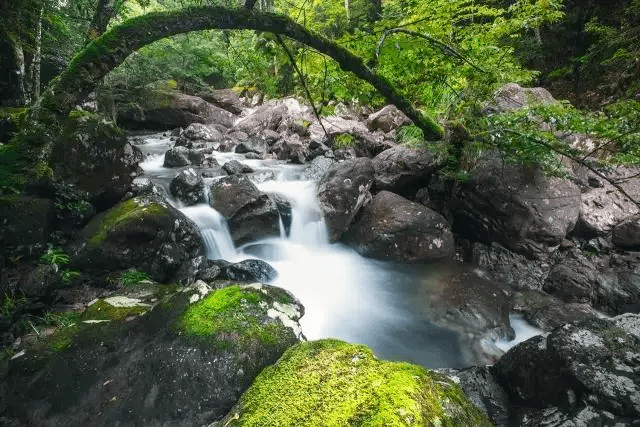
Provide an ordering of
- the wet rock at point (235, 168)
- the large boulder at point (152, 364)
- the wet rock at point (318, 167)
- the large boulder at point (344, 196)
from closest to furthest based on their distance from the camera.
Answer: the large boulder at point (152, 364), the large boulder at point (344, 196), the wet rock at point (235, 168), the wet rock at point (318, 167)

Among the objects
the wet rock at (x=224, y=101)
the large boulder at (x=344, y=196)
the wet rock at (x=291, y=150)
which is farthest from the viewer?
the wet rock at (x=224, y=101)

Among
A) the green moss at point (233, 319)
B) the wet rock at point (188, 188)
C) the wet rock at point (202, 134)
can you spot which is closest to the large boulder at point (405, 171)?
the wet rock at point (188, 188)

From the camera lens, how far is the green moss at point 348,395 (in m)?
1.83

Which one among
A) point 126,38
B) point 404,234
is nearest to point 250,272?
point 404,234

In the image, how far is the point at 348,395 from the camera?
1955mm

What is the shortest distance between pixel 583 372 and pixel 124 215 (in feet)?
21.1

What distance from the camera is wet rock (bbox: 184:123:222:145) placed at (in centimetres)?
1716

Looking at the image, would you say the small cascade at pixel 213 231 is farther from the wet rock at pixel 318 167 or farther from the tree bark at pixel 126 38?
the tree bark at pixel 126 38

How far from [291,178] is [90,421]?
30.2 feet

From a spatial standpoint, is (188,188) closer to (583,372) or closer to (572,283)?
(583,372)

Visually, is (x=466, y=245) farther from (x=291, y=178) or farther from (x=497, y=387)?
(x=291, y=178)

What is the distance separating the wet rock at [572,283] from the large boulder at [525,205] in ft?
1.90

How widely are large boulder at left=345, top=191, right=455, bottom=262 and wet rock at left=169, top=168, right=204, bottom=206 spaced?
419cm

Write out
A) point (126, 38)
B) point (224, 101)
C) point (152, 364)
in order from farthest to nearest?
point (224, 101)
point (126, 38)
point (152, 364)
